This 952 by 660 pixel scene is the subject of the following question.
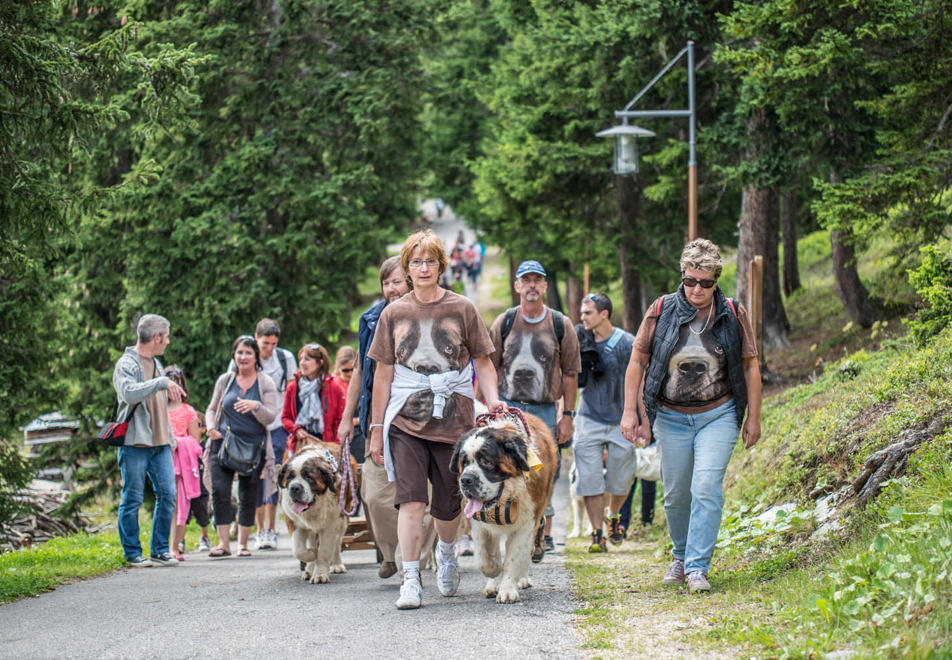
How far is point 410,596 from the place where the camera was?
6.77m

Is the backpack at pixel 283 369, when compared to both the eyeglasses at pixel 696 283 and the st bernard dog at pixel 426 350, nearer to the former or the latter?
the st bernard dog at pixel 426 350

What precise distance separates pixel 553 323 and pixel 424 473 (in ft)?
8.82

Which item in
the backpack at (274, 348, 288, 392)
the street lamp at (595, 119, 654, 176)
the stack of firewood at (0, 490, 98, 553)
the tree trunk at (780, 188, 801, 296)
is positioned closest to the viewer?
the backpack at (274, 348, 288, 392)

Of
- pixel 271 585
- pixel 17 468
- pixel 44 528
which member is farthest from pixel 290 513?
pixel 44 528

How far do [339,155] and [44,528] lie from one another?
30.0 feet

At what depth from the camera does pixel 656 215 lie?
2389 cm

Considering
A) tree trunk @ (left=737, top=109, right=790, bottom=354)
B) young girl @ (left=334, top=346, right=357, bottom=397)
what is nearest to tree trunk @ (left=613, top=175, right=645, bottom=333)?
tree trunk @ (left=737, top=109, right=790, bottom=354)

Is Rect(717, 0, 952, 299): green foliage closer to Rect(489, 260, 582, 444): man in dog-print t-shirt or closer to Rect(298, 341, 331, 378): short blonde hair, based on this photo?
Rect(489, 260, 582, 444): man in dog-print t-shirt

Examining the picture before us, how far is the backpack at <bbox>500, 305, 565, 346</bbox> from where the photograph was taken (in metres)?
9.36

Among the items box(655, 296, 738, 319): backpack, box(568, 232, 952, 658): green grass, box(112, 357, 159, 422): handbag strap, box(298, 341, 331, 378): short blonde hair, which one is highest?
box(655, 296, 738, 319): backpack

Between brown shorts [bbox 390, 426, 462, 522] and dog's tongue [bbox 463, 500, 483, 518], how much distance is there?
338mm

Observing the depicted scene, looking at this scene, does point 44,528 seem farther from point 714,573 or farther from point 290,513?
point 714,573

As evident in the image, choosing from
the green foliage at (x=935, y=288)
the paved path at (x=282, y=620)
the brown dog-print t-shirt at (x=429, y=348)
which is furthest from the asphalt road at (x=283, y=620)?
the green foliage at (x=935, y=288)

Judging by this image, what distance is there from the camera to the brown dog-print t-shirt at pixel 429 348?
23.1 ft
